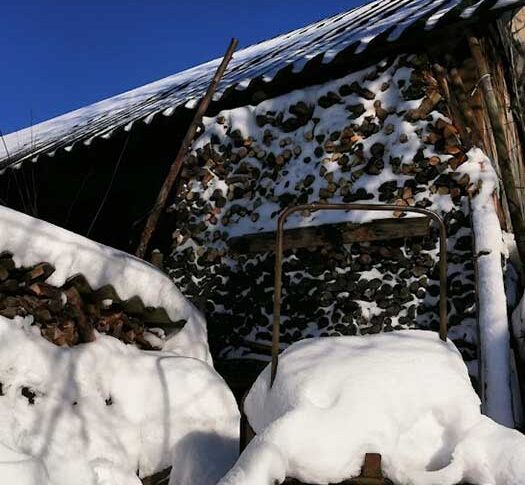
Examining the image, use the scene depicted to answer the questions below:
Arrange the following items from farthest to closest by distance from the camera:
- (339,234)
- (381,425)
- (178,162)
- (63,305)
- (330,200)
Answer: (178,162), (330,200), (339,234), (63,305), (381,425)

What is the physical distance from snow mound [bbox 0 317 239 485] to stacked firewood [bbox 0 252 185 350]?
82mm

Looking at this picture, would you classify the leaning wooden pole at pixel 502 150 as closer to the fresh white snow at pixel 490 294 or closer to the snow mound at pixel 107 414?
the fresh white snow at pixel 490 294

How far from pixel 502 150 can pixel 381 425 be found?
293cm

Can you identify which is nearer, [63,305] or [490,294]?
[63,305]

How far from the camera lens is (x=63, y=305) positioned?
3.33 meters

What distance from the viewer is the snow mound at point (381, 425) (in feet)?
5.86

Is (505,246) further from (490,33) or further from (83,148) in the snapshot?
(83,148)

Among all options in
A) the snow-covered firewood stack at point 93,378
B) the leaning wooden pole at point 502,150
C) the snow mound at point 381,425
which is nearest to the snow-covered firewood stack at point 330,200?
the leaning wooden pole at point 502,150

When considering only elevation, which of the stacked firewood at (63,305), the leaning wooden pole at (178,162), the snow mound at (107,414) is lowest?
the snow mound at (107,414)

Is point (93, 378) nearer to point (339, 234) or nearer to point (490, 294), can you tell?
point (339, 234)

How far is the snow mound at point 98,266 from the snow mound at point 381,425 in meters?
1.66

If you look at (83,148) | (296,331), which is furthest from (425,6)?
(83,148)

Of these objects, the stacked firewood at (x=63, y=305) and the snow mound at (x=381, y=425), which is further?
the stacked firewood at (x=63, y=305)

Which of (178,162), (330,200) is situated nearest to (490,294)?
(330,200)
